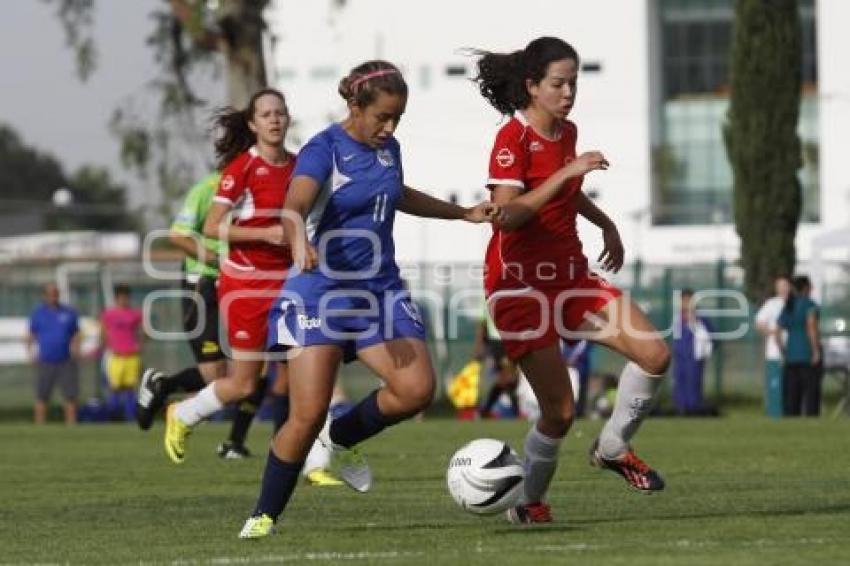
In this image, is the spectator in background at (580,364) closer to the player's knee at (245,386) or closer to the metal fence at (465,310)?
the metal fence at (465,310)

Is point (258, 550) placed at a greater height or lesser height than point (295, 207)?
lesser

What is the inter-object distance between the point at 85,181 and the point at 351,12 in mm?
53571

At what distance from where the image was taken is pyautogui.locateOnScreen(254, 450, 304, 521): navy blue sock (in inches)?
383

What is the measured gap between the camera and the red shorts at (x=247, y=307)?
47.9 ft

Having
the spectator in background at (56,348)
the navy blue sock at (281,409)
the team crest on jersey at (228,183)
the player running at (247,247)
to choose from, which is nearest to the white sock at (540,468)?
the player running at (247,247)

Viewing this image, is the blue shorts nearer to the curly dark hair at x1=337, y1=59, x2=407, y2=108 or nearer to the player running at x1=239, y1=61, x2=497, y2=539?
the player running at x1=239, y1=61, x2=497, y2=539

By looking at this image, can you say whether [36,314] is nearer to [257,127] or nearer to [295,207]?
[257,127]

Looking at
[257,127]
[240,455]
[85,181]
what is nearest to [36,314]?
[240,455]

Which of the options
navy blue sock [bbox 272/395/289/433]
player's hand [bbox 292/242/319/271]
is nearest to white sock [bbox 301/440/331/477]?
navy blue sock [bbox 272/395/289/433]

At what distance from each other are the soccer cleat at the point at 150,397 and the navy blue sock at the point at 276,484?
714 cm

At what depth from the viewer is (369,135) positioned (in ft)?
32.9

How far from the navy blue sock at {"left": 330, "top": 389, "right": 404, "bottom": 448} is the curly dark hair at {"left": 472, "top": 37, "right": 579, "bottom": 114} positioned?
4.86ft

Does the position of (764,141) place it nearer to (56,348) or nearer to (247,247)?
(56,348)

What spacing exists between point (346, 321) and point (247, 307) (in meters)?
4.87
